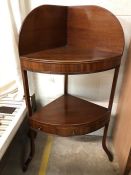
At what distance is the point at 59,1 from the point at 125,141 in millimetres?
917

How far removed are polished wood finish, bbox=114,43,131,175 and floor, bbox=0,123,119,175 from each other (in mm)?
111

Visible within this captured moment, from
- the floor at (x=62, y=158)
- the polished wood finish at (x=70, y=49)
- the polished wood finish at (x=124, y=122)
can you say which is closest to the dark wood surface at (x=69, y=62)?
the polished wood finish at (x=70, y=49)

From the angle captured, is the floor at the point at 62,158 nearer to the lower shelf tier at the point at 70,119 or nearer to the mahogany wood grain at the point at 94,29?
the lower shelf tier at the point at 70,119

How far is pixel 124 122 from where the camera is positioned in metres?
1.16

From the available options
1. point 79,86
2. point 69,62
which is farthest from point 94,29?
point 79,86

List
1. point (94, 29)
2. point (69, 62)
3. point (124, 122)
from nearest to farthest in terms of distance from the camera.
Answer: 1. point (69, 62)
2. point (94, 29)
3. point (124, 122)

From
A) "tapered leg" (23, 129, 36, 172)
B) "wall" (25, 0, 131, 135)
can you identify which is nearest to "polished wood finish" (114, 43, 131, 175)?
"wall" (25, 0, 131, 135)

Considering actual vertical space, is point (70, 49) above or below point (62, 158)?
above

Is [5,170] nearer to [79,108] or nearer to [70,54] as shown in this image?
[79,108]

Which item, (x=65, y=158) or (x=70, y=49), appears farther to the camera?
(x=65, y=158)

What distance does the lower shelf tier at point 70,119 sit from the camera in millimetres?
1013

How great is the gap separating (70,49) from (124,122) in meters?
0.55

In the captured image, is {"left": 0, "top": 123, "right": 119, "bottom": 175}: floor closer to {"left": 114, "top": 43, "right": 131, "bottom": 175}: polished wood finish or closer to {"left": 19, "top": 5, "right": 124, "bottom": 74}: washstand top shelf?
{"left": 114, "top": 43, "right": 131, "bottom": 175}: polished wood finish

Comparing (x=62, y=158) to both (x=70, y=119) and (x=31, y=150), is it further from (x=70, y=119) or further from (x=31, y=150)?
(x=70, y=119)
